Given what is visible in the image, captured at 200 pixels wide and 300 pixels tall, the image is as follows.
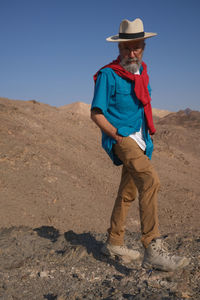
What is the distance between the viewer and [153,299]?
7.48 ft

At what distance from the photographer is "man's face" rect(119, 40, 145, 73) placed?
2.81 meters

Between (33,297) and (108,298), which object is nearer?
(108,298)

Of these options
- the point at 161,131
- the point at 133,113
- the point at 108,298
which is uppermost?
the point at 133,113

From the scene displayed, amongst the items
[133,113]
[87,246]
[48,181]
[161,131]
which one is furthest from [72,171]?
[161,131]

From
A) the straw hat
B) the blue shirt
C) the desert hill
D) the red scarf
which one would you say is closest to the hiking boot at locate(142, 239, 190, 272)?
the blue shirt

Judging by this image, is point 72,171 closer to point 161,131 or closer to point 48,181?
point 48,181

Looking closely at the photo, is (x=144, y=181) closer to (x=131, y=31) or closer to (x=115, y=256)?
(x=115, y=256)

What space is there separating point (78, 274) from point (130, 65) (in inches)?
73.9

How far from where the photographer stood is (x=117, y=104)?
281cm

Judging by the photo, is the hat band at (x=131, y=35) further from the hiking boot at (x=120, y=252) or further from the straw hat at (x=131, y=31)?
the hiking boot at (x=120, y=252)

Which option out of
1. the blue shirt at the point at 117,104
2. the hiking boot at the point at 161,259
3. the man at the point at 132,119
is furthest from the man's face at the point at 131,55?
the hiking boot at the point at 161,259

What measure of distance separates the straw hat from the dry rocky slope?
1959mm

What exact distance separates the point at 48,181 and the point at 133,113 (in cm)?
393

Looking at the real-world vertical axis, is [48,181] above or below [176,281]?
below
